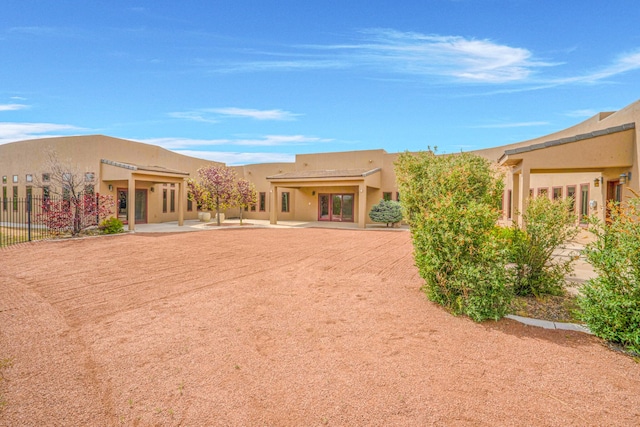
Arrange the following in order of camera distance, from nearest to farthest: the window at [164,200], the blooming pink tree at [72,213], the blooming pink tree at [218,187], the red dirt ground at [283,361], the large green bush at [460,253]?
the red dirt ground at [283,361]
the large green bush at [460,253]
the blooming pink tree at [72,213]
the blooming pink tree at [218,187]
the window at [164,200]

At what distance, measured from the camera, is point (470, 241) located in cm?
529

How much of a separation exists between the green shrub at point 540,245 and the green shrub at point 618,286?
1.37 meters

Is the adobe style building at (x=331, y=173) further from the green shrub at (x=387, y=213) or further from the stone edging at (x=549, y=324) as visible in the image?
the stone edging at (x=549, y=324)

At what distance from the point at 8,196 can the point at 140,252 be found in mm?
20572

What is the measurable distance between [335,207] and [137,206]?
1367cm

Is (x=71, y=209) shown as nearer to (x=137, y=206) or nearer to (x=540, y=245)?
(x=137, y=206)

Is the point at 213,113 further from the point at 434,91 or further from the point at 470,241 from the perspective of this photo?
the point at 470,241

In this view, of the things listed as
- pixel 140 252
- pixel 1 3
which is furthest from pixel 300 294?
pixel 1 3

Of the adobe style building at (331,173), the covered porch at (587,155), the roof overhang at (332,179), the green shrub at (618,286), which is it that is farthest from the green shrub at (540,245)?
the roof overhang at (332,179)

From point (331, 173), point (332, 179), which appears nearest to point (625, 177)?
point (332, 179)

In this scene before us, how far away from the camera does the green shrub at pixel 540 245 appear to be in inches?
245

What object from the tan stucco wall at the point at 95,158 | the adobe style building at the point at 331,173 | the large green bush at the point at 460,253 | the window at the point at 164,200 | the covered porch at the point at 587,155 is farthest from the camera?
the window at the point at 164,200

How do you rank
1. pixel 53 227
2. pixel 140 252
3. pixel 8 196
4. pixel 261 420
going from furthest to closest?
pixel 8 196 → pixel 53 227 → pixel 140 252 → pixel 261 420

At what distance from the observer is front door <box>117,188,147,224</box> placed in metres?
21.6
